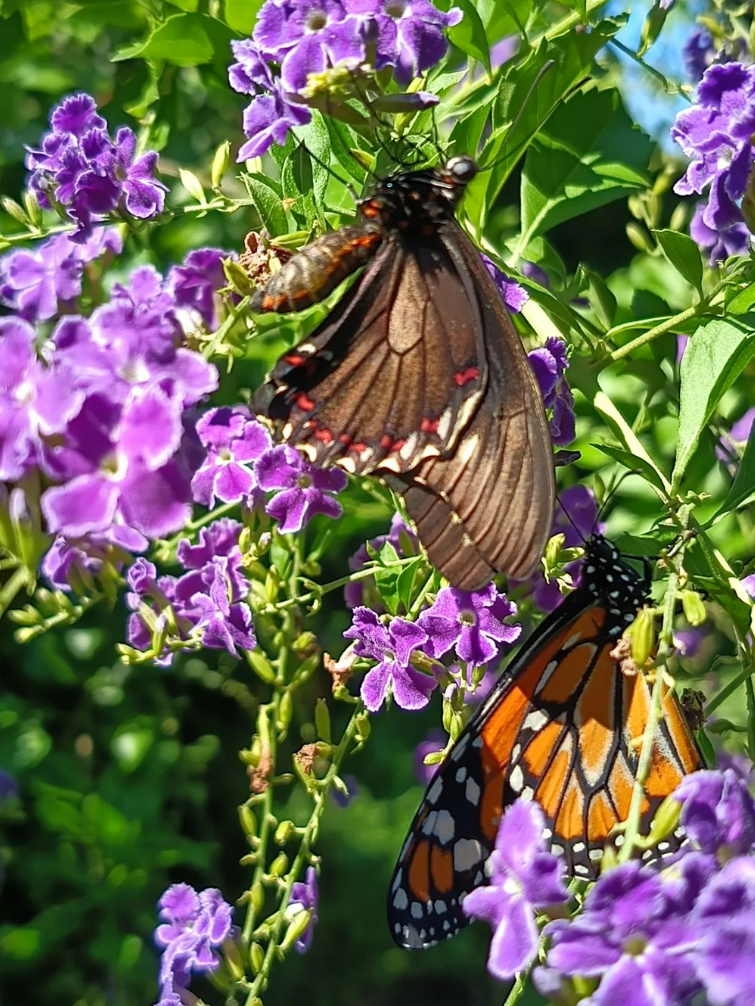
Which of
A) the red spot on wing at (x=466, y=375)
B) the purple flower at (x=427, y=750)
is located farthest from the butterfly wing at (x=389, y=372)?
the purple flower at (x=427, y=750)

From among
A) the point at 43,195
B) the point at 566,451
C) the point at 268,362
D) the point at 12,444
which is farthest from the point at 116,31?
the point at 12,444

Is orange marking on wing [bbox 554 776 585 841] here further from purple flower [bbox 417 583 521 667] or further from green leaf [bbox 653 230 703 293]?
green leaf [bbox 653 230 703 293]

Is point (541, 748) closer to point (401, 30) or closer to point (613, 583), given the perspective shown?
point (613, 583)

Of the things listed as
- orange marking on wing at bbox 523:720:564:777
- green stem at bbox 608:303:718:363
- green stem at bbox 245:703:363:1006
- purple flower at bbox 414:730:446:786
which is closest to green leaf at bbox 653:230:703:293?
green stem at bbox 608:303:718:363

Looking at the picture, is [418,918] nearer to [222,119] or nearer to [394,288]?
[394,288]

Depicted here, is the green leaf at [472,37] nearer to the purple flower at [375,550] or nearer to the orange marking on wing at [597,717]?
the purple flower at [375,550]

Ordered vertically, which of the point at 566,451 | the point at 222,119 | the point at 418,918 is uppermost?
the point at 222,119

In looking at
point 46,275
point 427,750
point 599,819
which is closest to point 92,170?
point 46,275
